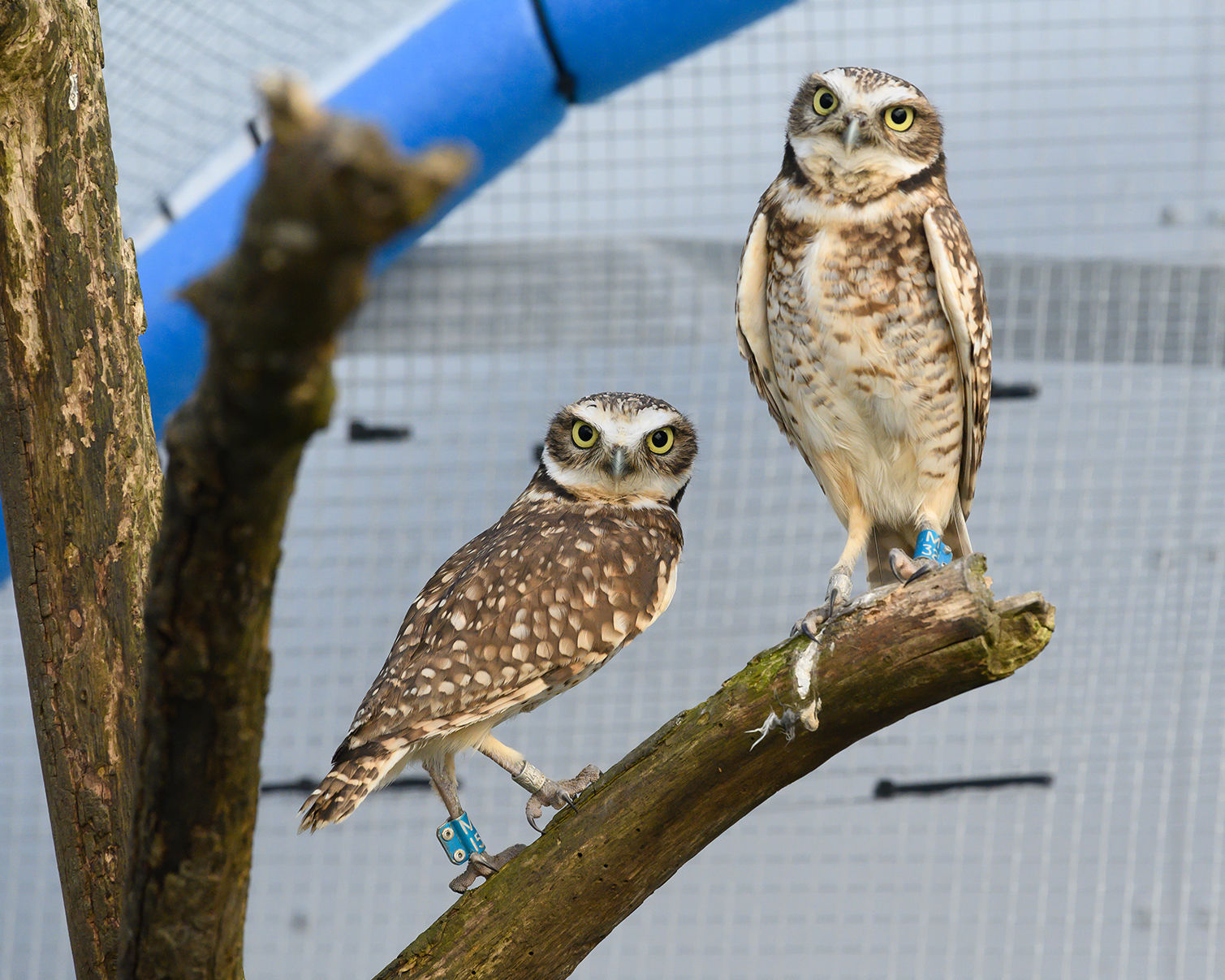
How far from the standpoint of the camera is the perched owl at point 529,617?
1.69 metres

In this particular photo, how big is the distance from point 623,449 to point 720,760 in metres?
0.65

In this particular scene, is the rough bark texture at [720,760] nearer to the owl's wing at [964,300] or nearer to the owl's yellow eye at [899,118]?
the owl's wing at [964,300]

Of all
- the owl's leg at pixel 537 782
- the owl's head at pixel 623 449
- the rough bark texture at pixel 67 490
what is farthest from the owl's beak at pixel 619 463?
the rough bark texture at pixel 67 490

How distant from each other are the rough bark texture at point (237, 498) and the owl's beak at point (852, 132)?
4.17 feet

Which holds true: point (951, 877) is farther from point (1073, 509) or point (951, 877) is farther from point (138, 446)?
point (138, 446)

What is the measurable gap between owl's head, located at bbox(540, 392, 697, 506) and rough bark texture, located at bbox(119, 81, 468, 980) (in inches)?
41.2

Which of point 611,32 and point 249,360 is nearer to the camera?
point 249,360

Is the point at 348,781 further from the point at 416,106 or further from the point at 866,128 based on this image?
the point at 416,106

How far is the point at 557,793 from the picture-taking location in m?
1.72

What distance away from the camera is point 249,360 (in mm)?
677

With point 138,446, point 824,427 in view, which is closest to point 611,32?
point 824,427

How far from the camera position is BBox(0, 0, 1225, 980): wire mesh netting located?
3.43 m

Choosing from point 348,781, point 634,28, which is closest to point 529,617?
point 348,781

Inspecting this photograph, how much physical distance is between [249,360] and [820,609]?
110 centimetres
